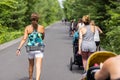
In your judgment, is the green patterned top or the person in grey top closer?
the green patterned top

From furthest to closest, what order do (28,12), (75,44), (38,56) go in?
(28,12)
(75,44)
(38,56)

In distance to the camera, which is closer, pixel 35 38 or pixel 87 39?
pixel 35 38

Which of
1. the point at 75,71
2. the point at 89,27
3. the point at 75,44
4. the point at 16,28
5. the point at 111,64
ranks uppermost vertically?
the point at 111,64

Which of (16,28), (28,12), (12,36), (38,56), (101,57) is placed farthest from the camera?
(28,12)

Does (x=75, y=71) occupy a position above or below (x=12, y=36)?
above

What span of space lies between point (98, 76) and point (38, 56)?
536cm

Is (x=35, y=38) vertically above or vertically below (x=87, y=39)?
above

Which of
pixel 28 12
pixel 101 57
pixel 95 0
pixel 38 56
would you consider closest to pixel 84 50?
pixel 38 56

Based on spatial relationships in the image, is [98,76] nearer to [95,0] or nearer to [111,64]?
[111,64]

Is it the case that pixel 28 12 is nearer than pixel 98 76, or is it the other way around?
pixel 98 76

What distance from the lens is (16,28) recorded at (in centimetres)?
4350

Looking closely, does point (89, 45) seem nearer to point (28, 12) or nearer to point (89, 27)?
point (89, 27)

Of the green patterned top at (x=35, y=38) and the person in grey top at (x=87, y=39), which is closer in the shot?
the green patterned top at (x=35, y=38)

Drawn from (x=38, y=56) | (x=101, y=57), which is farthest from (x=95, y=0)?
(x=101, y=57)
